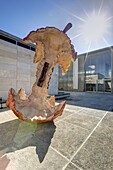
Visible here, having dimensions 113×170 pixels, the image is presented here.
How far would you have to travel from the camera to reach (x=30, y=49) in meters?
13.0

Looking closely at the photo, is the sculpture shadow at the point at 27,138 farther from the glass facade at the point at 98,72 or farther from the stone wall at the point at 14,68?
the glass facade at the point at 98,72

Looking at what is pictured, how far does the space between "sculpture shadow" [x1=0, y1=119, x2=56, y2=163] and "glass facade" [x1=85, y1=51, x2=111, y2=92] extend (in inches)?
1047

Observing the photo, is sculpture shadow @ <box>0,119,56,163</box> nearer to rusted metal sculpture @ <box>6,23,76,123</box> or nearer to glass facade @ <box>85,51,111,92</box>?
rusted metal sculpture @ <box>6,23,76,123</box>

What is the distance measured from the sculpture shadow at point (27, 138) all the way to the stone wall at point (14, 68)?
7.38 meters

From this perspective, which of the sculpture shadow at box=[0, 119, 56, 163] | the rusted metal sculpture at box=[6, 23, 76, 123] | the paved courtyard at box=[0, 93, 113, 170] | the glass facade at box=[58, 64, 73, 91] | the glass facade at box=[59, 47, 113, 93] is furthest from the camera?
the glass facade at box=[58, 64, 73, 91]

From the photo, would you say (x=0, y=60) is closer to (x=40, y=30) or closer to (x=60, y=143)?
(x=40, y=30)

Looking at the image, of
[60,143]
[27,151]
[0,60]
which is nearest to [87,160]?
[60,143]

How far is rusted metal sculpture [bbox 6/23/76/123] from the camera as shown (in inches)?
165

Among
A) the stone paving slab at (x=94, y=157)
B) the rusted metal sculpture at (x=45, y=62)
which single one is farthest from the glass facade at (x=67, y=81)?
the stone paving slab at (x=94, y=157)

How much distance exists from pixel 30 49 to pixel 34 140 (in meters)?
12.0

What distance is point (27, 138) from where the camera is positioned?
118 inches

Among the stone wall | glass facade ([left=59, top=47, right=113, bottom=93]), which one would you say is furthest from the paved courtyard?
glass facade ([left=59, top=47, right=113, bottom=93])

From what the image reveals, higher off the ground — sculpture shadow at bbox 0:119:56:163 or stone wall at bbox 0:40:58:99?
stone wall at bbox 0:40:58:99

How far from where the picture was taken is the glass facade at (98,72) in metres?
26.9
